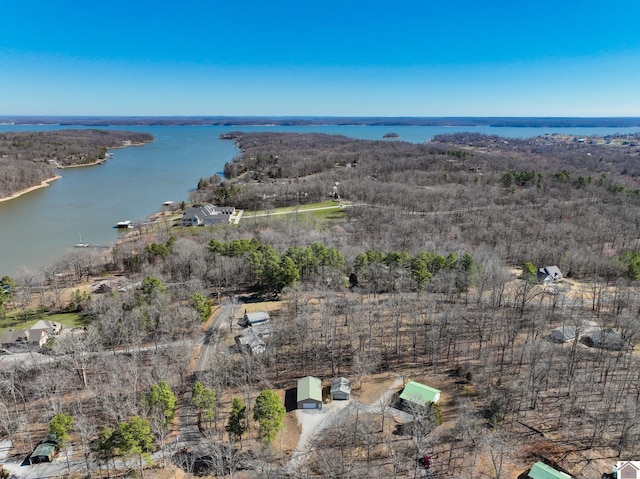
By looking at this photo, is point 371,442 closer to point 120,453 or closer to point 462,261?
point 120,453

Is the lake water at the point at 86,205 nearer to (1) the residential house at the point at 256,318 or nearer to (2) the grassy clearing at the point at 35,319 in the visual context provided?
→ (2) the grassy clearing at the point at 35,319

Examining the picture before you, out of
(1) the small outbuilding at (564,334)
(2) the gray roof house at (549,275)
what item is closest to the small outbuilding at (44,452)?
(1) the small outbuilding at (564,334)

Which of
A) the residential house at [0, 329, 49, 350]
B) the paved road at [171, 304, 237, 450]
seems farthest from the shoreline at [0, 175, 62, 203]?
the paved road at [171, 304, 237, 450]

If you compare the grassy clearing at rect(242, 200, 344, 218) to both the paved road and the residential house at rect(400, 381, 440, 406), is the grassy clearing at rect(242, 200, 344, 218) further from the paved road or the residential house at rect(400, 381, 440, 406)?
the residential house at rect(400, 381, 440, 406)

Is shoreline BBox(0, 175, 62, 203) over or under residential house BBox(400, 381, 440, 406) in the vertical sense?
over

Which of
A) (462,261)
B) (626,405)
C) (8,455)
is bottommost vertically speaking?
(8,455)

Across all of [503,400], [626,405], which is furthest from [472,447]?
[626,405]
